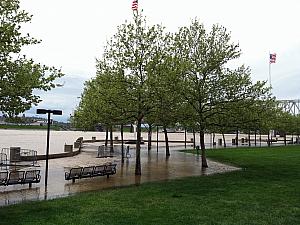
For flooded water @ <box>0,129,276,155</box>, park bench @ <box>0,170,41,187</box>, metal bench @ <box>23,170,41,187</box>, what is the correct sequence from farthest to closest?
flooded water @ <box>0,129,276,155</box>
metal bench @ <box>23,170,41,187</box>
park bench @ <box>0,170,41,187</box>

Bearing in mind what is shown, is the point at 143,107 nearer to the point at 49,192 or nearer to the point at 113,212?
the point at 49,192

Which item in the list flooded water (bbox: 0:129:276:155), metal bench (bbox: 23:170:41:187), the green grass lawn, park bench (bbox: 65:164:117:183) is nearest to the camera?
the green grass lawn

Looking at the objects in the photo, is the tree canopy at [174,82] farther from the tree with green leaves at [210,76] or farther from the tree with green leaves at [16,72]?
the tree with green leaves at [16,72]

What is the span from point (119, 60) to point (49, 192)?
28.2 feet

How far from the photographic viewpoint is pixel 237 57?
25625 millimetres

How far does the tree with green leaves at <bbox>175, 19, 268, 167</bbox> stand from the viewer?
2412 centimetres

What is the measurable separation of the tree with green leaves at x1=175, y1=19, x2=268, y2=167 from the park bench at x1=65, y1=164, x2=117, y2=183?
659 centimetres

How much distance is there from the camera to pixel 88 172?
62.3 ft

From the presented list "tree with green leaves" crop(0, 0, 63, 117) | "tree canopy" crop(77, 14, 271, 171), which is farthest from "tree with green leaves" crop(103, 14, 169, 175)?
"tree with green leaves" crop(0, 0, 63, 117)

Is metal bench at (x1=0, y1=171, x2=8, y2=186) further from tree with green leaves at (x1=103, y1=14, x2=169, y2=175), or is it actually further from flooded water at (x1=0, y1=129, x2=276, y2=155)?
flooded water at (x1=0, y1=129, x2=276, y2=155)

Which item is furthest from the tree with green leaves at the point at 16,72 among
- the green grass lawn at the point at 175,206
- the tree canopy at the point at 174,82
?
the tree canopy at the point at 174,82

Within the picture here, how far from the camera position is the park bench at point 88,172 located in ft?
58.7

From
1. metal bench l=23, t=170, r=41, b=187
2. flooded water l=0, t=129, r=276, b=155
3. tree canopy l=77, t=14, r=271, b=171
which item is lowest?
metal bench l=23, t=170, r=41, b=187

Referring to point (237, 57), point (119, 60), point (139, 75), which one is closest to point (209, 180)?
point (139, 75)
